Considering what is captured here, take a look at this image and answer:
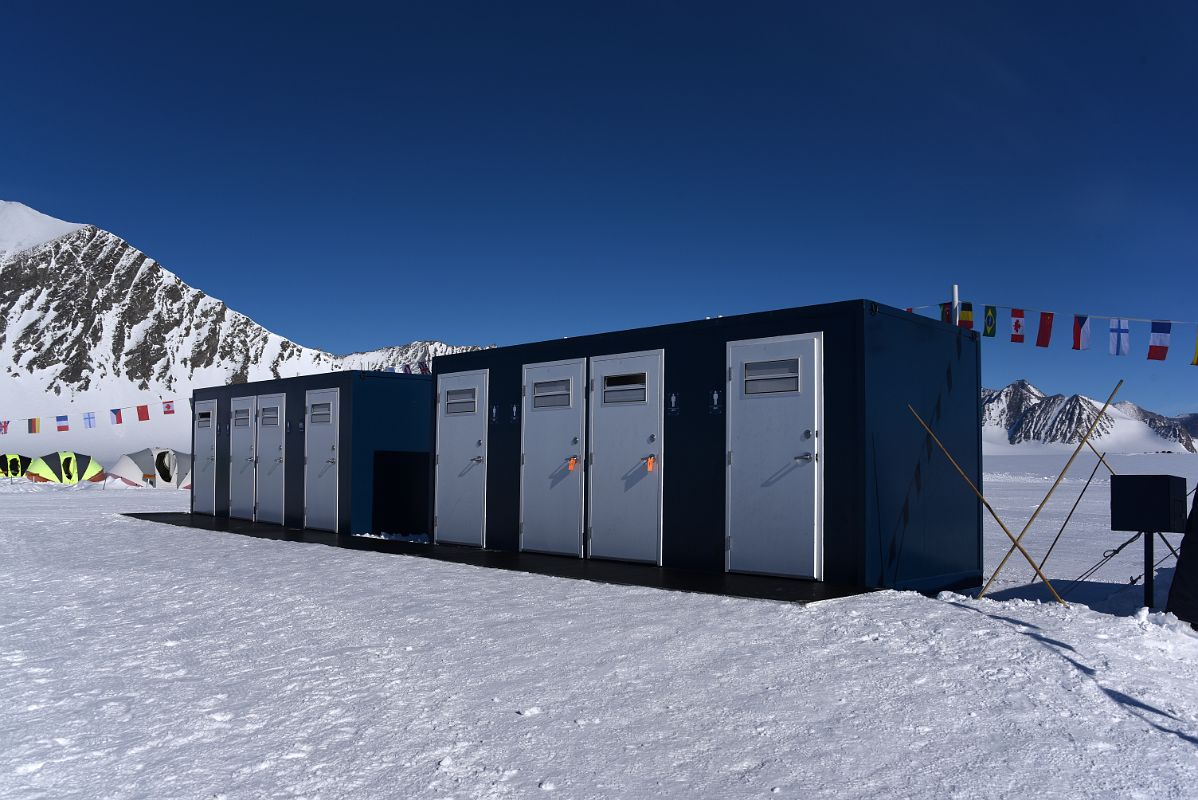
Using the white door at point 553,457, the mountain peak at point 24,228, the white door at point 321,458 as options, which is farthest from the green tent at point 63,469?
the mountain peak at point 24,228

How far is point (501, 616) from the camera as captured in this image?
20.0 feet

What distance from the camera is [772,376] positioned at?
7.57 m

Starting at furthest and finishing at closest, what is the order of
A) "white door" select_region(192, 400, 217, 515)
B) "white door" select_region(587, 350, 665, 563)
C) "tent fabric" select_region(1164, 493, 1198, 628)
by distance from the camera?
"white door" select_region(192, 400, 217, 515) < "white door" select_region(587, 350, 665, 563) < "tent fabric" select_region(1164, 493, 1198, 628)

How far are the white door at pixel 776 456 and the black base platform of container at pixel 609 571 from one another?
0.73 ft

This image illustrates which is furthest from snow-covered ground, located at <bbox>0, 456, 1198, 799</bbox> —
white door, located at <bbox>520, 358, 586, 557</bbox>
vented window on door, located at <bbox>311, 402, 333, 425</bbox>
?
vented window on door, located at <bbox>311, 402, 333, 425</bbox>

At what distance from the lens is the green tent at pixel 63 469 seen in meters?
28.6

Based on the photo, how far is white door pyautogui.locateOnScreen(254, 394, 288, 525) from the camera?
1391cm

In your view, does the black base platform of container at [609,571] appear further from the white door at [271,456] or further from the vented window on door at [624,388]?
the vented window on door at [624,388]

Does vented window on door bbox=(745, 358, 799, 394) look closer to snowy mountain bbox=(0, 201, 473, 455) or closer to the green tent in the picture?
the green tent

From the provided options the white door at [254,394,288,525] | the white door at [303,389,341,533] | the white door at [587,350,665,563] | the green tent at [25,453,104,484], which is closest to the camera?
the white door at [587,350,665,563]

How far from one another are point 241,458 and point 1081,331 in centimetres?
1344

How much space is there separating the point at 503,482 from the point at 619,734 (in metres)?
6.44

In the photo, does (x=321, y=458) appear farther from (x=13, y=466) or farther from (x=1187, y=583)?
(x=13, y=466)

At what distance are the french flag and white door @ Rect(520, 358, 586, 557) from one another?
9035mm
